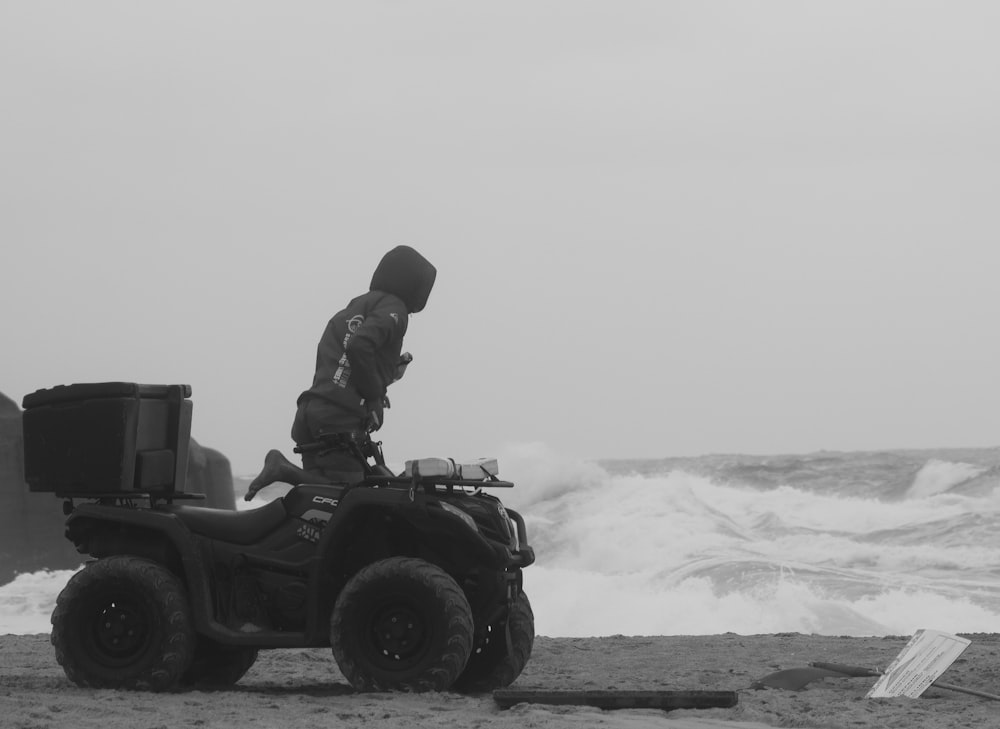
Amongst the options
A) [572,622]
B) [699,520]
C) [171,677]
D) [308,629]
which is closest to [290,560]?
[308,629]

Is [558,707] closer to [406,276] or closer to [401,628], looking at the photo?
[401,628]

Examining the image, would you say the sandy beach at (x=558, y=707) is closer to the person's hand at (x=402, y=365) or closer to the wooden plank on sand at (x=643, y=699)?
the wooden plank on sand at (x=643, y=699)

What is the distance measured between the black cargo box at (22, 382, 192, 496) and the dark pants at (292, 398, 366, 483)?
59cm

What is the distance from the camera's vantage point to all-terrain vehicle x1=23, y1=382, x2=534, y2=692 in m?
5.90

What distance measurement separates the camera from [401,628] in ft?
Answer: 19.5

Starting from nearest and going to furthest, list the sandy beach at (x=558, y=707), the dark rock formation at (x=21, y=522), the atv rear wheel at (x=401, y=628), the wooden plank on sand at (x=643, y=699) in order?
the sandy beach at (x=558, y=707)
the wooden plank on sand at (x=643, y=699)
the atv rear wheel at (x=401, y=628)
the dark rock formation at (x=21, y=522)

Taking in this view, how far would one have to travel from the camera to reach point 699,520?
65.0 feet

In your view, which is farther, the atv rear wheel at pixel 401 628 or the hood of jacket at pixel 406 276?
the hood of jacket at pixel 406 276

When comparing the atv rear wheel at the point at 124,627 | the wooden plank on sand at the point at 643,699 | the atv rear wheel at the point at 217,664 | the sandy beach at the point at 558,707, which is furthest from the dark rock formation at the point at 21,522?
the wooden plank on sand at the point at 643,699

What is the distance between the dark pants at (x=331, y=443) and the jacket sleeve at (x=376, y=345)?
0.14 m

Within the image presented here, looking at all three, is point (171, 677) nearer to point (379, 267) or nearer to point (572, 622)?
point (379, 267)

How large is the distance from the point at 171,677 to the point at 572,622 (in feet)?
23.2

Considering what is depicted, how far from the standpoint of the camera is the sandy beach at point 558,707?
202 inches

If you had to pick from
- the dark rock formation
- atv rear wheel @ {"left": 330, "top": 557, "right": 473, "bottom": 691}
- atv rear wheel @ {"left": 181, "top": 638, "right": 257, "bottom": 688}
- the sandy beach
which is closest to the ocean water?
the dark rock formation
